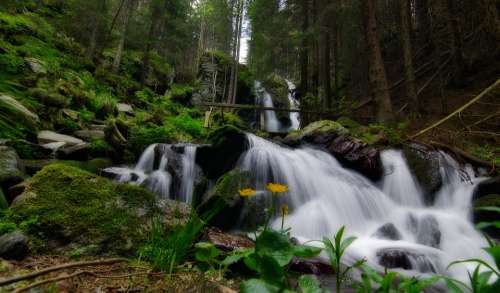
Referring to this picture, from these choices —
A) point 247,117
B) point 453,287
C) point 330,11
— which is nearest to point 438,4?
point 330,11

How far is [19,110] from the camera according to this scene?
701cm

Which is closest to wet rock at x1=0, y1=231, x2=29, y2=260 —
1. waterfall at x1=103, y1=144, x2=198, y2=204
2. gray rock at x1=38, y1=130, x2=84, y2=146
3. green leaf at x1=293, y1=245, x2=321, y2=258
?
green leaf at x1=293, y1=245, x2=321, y2=258

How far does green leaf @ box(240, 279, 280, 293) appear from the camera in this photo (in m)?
1.30

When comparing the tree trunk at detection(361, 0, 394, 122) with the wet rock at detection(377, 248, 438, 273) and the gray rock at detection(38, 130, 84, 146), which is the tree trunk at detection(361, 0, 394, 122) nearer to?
the wet rock at detection(377, 248, 438, 273)

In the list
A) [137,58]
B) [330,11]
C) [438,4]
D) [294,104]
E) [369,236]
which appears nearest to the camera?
[369,236]

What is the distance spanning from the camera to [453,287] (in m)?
1.36

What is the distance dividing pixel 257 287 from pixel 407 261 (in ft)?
13.6

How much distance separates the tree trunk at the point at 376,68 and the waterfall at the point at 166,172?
576 centimetres

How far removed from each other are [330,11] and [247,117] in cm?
1271

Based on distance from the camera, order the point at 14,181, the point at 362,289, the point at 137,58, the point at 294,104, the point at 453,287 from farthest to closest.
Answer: the point at 294,104 → the point at 137,58 → the point at 14,181 → the point at 362,289 → the point at 453,287

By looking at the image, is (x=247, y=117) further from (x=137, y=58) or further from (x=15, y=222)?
(x=15, y=222)

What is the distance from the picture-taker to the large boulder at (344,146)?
858cm

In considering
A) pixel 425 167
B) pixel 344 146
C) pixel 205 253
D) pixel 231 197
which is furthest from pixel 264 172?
pixel 205 253

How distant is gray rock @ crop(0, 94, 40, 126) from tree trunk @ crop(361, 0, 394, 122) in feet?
30.3
